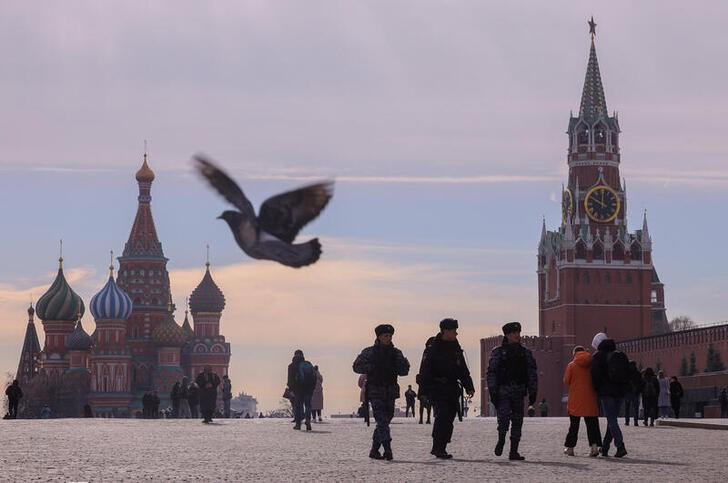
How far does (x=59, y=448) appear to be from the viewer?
23438 millimetres

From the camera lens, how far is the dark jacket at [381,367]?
64.3ft

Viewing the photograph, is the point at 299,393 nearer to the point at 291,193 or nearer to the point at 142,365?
the point at 291,193

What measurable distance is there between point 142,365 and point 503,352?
146 metres

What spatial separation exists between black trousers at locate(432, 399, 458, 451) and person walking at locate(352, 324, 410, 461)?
0.55m

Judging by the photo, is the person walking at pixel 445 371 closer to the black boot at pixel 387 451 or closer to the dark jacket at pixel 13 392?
the black boot at pixel 387 451

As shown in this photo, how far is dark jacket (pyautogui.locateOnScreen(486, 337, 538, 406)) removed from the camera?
19.7 m

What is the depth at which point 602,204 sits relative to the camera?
488 ft

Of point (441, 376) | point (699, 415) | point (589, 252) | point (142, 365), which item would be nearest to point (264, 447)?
point (441, 376)

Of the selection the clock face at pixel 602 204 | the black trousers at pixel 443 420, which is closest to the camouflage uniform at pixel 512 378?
the black trousers at pixel 443 420

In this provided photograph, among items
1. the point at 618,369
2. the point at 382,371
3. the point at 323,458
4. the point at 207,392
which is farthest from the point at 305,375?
the point at 382,371

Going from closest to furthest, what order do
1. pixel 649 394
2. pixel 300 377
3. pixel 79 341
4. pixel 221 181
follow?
pixel 221 181 → pixel 300 377 → pixel 649 394 → pixel 79 341

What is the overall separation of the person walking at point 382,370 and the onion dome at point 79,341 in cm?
14611

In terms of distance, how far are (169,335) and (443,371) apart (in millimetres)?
142553

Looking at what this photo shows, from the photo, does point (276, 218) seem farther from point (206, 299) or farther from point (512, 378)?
point (206, 299)
